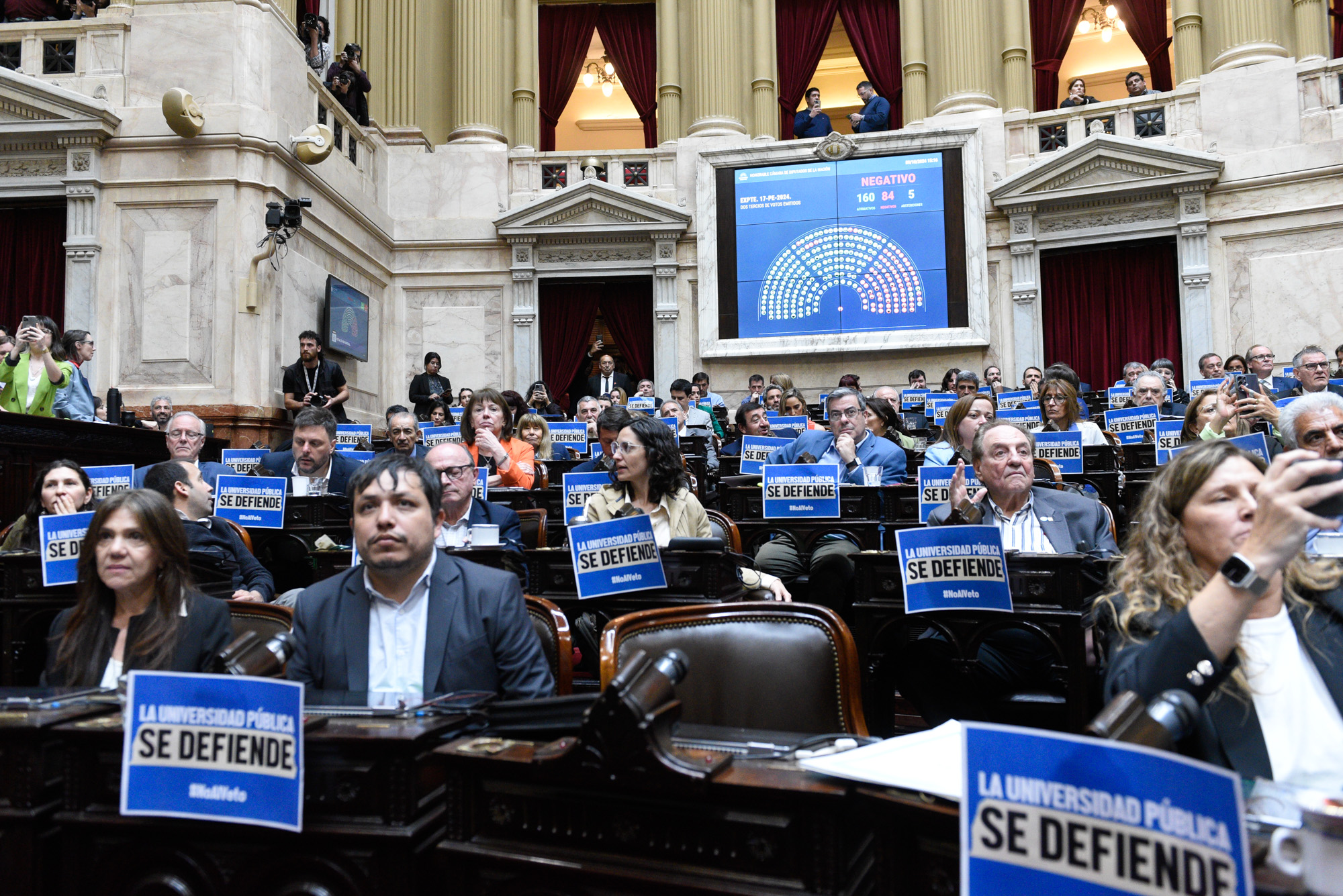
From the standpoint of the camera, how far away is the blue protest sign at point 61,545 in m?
3.28

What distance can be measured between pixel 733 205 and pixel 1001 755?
12.0 meters

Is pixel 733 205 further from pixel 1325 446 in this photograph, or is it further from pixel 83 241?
→ pixel 1325 446

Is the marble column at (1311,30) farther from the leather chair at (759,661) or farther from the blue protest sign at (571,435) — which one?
the leather chair at (759,661)

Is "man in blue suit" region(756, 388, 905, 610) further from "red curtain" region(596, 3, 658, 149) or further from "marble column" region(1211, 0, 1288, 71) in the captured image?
"red curtain" region(596, 3, 658, 149)

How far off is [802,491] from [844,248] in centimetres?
804

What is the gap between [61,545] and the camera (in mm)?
3330

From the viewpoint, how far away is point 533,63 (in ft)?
46.1

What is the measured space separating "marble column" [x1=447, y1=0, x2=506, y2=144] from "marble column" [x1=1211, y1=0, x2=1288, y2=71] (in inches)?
362

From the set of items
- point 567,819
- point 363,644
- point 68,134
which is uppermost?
point 68,134

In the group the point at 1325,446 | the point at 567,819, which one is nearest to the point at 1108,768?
the point at 567,819

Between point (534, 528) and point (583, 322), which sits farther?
point (583, 322)

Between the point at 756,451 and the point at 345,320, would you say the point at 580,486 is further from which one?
the point at 345,320

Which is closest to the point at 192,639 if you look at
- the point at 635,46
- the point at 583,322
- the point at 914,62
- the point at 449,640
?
the point at 449,640

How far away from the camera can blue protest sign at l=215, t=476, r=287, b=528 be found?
4.65 m
